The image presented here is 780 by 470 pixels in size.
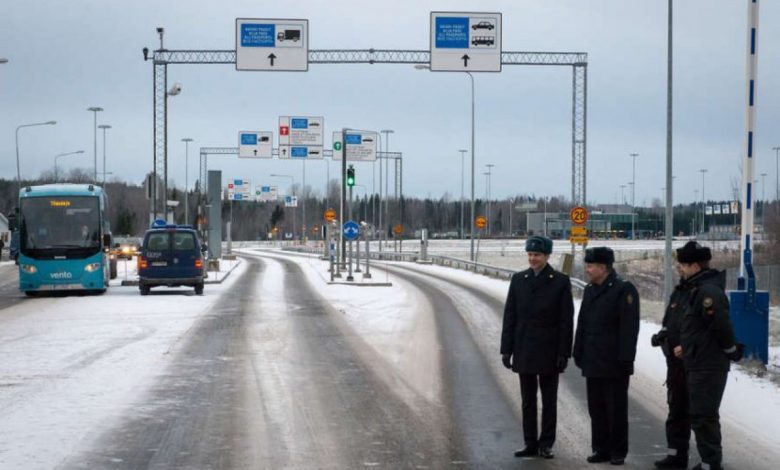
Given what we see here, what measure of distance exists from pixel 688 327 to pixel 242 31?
75.7ft

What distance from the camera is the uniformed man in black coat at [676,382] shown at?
8.03m

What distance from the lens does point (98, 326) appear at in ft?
65.9

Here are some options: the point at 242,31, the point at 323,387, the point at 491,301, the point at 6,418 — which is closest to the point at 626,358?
the point at 323,387

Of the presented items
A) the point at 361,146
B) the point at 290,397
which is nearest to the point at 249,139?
the point at 361,146

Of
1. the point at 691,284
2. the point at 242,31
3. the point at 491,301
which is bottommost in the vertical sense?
Result: the point at 491,301

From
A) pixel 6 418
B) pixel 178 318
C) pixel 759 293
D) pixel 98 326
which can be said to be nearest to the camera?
pixel 6 418

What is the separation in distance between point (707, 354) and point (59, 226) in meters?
25.3

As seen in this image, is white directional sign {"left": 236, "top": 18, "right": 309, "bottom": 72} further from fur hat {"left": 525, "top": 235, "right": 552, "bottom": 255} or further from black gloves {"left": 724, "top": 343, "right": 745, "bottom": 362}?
black gloves {"left": 724, "top": 343, "right": 745, "bottom": 362}

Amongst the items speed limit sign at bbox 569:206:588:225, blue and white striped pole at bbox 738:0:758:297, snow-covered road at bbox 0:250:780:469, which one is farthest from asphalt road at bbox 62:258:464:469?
speed limit sign at bbox 569:206:588:225

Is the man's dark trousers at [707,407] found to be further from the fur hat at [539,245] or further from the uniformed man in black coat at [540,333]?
the fur hat at [539,245]

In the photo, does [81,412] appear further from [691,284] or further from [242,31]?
[242,31]

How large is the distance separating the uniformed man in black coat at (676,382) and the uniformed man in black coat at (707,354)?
125 mm

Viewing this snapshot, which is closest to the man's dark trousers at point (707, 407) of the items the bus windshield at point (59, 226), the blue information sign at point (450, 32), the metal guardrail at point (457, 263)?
the metal guardrail at point (457, 263)

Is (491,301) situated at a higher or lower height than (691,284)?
lower
